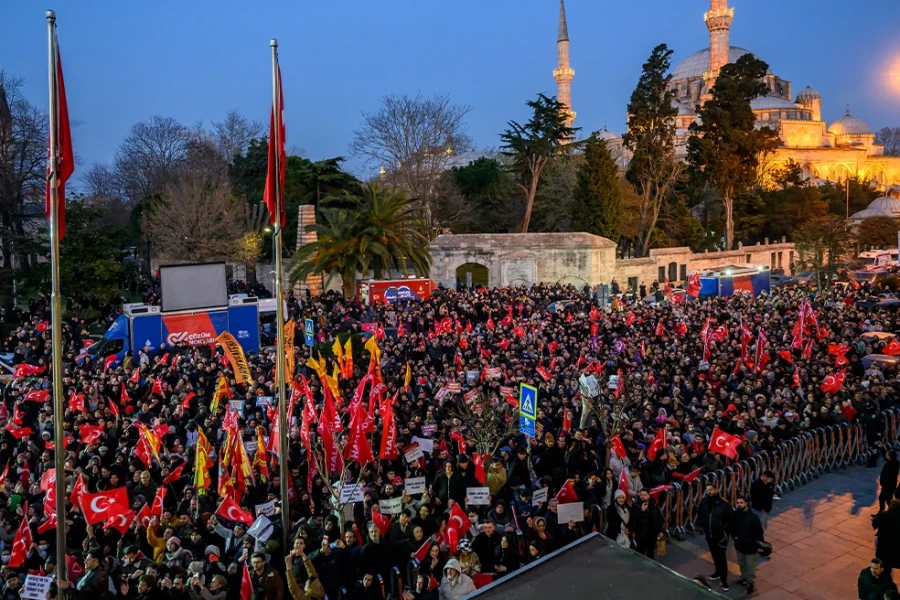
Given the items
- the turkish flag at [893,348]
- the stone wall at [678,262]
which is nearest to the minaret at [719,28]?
the stone wall at [678,262]

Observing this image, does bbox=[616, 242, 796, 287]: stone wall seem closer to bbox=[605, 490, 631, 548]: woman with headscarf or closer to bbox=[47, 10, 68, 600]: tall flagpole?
bbox=[605, 490, 631, 548]: woman with headscarf

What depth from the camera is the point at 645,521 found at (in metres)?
8.91

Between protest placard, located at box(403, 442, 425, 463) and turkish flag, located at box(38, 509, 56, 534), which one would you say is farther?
protest placard, located at box(403, 442, 425, 463)

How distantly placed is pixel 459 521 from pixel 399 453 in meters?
3.10

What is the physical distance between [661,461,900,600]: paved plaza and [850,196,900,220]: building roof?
5743cm

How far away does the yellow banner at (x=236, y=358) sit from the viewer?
611 inches

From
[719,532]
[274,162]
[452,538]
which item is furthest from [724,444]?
[274,162]

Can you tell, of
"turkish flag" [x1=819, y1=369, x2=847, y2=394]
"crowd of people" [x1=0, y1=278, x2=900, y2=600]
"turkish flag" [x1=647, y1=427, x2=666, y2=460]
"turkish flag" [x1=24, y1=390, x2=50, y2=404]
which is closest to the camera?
"crowd of people" [x1=0, y1=278, x2=900, y2=600]

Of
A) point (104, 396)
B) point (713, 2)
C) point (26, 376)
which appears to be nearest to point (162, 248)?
point (26, 376)

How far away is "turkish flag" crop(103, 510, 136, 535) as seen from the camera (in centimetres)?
870

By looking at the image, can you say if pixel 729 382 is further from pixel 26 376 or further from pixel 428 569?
pixel 26 376

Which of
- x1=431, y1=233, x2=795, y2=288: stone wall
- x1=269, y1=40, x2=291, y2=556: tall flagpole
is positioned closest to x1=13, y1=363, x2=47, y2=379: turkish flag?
x1=269, y1=40, x2=291, y2=556: tall flagpole

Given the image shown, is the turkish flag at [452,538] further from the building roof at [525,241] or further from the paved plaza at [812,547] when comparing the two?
the building roof at [525,241]

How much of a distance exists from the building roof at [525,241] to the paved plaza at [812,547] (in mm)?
24750
